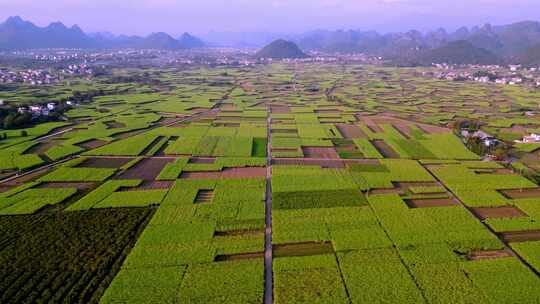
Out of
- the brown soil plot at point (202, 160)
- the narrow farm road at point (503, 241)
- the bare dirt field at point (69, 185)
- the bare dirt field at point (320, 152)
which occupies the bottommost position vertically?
the narrow farm road at point (503, 241)

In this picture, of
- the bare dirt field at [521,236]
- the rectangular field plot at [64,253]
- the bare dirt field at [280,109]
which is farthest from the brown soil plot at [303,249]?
the bare dirt field at [280,109]

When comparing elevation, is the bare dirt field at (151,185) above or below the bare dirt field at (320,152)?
below

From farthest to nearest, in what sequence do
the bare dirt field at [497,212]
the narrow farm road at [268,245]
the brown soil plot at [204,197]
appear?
the brown soil plot at [204,197] < the bare dirt field at [497,212] < the narrow farm road at [268,245]

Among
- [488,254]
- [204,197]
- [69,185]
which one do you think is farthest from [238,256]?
[69,185]

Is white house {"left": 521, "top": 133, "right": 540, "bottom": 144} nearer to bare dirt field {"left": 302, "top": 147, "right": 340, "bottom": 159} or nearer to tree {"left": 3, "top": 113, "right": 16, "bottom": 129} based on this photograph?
bare dirt field {"left": 302, "top": 147, "right": 340, "bottom": 159}

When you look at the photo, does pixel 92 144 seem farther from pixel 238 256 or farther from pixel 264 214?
pixel 238 256

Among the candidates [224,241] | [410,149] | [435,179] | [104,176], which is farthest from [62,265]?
[410,149]

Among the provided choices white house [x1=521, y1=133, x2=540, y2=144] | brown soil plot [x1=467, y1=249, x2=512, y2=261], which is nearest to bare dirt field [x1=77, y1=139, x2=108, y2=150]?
brown soil plot [x1=467, y1=249, x2=512, y2=261]

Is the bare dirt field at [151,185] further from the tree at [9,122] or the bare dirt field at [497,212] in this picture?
the tree at [9,122]
